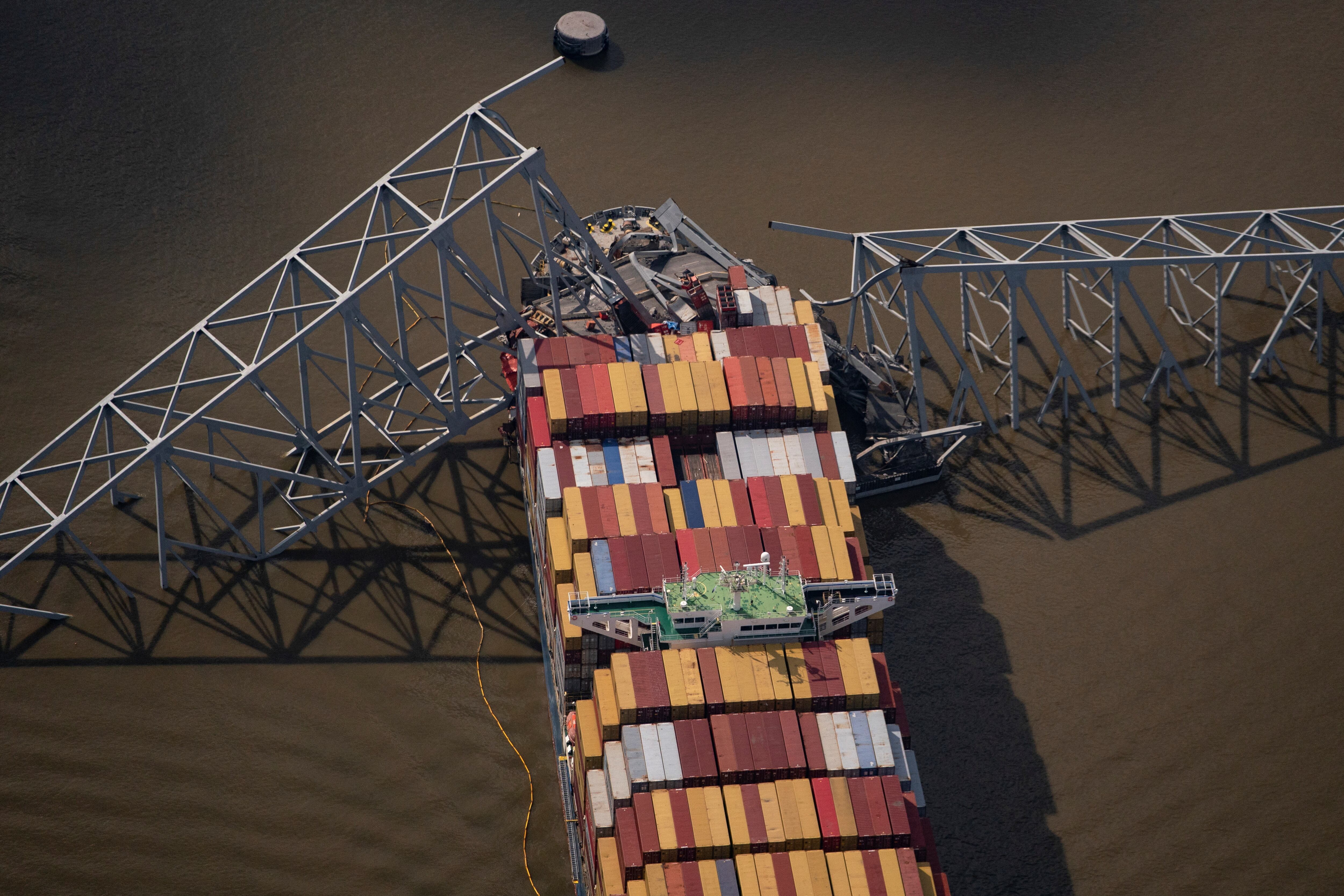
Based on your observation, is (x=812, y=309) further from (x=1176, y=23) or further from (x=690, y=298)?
(x=1176, y=23)

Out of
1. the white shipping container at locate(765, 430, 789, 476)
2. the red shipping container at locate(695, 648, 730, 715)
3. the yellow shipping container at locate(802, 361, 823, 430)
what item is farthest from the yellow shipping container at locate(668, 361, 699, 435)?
the red shipping container at locate(695, 648, 730, 715)

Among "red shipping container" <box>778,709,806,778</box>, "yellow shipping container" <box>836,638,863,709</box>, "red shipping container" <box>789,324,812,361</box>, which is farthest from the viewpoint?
"red shipping container" <box>789,324,812,361</box>

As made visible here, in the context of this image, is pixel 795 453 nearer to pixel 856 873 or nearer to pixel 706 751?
pixel 706 751

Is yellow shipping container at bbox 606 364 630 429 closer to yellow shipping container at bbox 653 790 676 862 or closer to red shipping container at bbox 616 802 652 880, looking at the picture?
yellow shipping container at bbox 653 790 676 862

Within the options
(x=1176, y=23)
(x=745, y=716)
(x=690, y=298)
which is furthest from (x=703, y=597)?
(x=1176, y=23)

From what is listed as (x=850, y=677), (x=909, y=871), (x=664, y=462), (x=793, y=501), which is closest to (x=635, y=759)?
(x=850, y=677)
